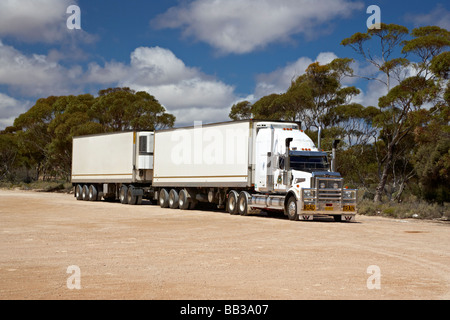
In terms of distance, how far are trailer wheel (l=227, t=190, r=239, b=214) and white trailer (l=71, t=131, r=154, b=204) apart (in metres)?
8.86

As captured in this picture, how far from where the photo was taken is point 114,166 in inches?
1515

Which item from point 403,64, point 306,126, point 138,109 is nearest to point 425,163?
point 403,64

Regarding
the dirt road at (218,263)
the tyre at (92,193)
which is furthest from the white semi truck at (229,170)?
the dirt road at (218,263)

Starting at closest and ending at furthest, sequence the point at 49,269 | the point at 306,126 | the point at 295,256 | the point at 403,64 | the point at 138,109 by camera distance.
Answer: the point at 49,269, the point at 295,256, the point at 403,64, the point at 306,126, the point at 138,109

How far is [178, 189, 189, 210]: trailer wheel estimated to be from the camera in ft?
105

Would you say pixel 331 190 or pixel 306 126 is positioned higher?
pixel 306 126

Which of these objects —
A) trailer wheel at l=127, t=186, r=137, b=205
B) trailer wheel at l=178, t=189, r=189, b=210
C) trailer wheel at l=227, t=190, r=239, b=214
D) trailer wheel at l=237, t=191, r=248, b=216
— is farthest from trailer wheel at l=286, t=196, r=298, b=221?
trailer wheel at l=127, t=186, r=137, b=205

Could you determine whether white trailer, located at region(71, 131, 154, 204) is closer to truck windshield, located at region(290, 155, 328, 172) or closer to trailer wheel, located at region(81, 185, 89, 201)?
trailer wheel, located at region(81, 185, 89, 201)

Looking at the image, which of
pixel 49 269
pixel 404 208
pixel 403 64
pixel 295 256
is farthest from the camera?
pixel 403 64

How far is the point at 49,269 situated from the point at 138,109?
49159 mm

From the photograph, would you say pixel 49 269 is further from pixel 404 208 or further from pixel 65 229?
pixel 404 208

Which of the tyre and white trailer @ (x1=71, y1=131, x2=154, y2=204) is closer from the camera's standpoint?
white trailer @ (x1=71, y1=131, x2=154, y2=204)

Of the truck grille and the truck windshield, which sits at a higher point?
the truck windshield
